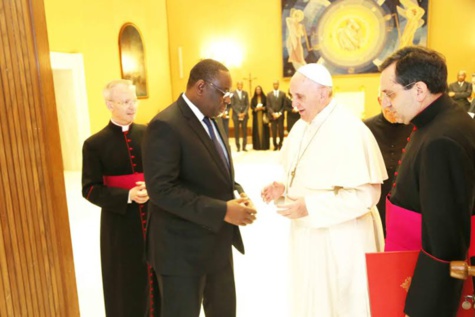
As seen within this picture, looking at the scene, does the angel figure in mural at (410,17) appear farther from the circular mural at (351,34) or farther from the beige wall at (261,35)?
the circular mural at (351,34)

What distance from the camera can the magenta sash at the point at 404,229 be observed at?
160cm

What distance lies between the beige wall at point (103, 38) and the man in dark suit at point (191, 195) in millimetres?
7460

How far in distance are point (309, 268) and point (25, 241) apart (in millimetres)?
1489

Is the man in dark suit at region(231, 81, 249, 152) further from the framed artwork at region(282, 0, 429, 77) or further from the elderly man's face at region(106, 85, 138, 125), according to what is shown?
the elderly man's face at region(106, 85, 138, 125)

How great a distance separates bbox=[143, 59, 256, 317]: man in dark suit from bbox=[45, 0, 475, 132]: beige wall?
29.1 feet

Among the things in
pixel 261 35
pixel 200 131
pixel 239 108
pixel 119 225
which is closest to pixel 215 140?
pixel 200 131

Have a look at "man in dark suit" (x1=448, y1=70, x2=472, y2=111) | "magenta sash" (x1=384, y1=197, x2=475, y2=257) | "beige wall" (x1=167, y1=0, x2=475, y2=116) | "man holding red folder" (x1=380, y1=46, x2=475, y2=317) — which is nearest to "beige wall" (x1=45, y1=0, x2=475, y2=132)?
"beige wall" (x1=167, y1=0, x2=475, y2=116)

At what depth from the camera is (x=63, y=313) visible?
1585mm

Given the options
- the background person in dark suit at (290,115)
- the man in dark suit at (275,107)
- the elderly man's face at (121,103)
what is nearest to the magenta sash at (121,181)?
the elderly man's face at (121,103)

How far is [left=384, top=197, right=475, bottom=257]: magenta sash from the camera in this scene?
160cm

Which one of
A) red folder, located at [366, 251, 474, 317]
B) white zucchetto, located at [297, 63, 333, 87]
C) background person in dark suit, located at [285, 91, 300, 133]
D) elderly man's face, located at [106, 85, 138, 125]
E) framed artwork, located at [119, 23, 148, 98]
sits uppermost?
framed artwork, located at [119, 23, 148, 98]

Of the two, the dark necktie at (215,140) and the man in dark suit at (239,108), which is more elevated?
the dark necktie at (215,140)

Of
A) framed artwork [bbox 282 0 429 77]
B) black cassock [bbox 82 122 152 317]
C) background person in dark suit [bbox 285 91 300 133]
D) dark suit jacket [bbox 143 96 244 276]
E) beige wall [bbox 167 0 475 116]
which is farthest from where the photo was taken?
framed artwork [bbox 282 0 429 77]

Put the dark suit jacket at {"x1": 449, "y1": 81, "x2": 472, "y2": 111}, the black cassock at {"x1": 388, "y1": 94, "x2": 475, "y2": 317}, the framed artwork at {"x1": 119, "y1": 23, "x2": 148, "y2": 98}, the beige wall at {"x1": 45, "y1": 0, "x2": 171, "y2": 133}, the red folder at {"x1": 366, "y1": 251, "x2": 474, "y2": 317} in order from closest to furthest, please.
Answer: the black cassock at {"x1": 388, "y1": 94, "x2": 475, "y2": 317} → the red folder at {"x1": 366, "y1": 251, "x2": 474, "y2": 317} → the beige wall at {"x1": 45, "y1": 0, "x2": 171, "y2": 133} → the dark suit jacket at {"x1": 449, "y1": 81, "x2": 472, "y2": 111} → the framed artwork at {"x1": 119, "y1": 23, "x2": 148, "y2": 98}
